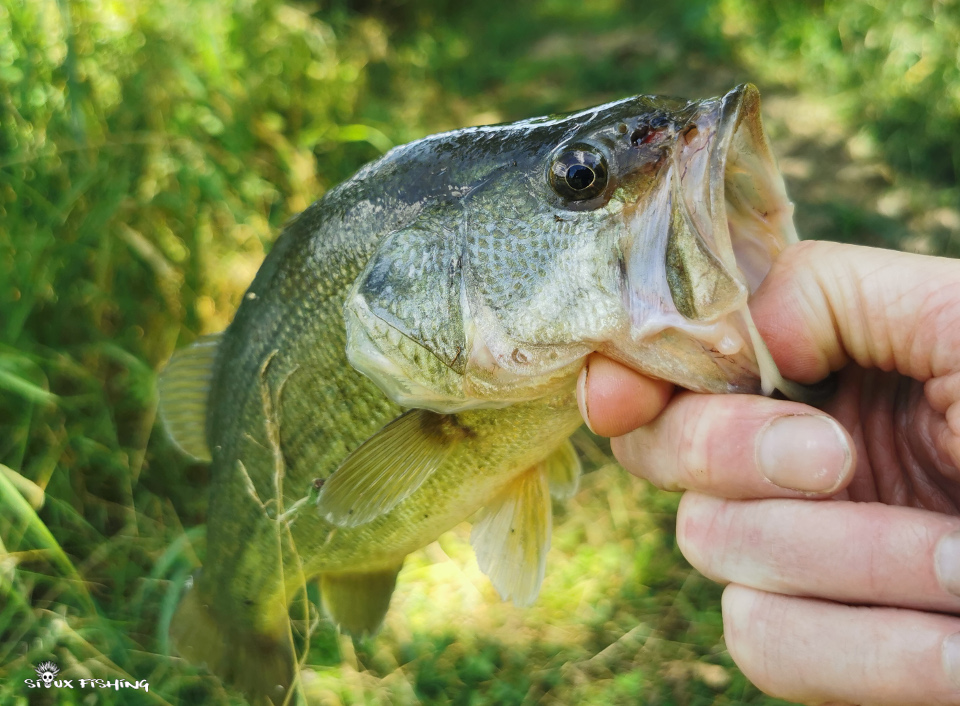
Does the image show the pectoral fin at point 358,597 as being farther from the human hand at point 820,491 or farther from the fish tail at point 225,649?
the human hand at point 820,491

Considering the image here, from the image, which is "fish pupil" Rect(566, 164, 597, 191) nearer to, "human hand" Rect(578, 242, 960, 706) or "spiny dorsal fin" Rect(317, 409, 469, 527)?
"human hand" Rect(578, 242, 960, 706)

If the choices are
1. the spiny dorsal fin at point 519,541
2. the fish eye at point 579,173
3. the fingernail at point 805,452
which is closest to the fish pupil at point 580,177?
the fish eye at point 579,173

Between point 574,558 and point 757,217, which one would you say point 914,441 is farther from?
point 574,558

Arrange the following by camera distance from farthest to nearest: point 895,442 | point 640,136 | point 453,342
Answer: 1. point 895,442
2. point 453,342
3. point 640,136

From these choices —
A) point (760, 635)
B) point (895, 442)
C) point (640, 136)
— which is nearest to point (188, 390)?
point (640, 136)

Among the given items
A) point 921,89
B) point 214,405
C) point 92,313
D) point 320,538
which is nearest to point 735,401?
point 320,538

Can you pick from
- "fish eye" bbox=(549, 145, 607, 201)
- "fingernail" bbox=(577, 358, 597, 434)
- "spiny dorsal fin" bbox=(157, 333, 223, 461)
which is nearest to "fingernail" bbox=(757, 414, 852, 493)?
"fingernail" bbox=(577, 358, 597, 434)

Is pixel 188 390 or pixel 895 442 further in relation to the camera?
pixel 188 390

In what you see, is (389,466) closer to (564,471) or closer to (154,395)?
(564,471)

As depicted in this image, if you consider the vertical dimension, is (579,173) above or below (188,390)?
above
